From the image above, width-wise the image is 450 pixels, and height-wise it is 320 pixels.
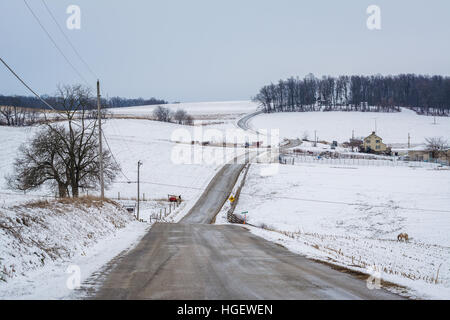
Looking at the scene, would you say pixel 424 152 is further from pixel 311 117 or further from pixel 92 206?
pixel 92 206

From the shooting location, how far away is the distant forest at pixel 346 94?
573 ft

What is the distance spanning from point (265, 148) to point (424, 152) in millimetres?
37188

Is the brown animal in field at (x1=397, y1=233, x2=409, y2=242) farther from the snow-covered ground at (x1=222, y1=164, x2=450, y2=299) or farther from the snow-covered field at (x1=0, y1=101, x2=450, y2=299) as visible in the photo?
the snow-covered field at (x1=0, y1=101, x2=450, y2=299)

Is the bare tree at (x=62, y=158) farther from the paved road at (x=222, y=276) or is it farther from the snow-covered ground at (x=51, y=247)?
the paved road at (x=222, y=276)

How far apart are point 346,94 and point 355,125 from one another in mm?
59116

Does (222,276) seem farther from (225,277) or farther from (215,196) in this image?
(215,196)

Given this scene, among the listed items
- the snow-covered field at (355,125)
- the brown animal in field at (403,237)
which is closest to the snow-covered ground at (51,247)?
the brown animal in field at (403,237)

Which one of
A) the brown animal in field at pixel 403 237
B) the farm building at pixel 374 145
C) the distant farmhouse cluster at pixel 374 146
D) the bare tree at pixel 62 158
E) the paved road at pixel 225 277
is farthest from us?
the farm building at pixel 374 145

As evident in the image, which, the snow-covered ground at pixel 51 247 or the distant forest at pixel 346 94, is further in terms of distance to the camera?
the distant forest at pixel 346 94

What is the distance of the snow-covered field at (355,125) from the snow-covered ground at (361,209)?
61425mm

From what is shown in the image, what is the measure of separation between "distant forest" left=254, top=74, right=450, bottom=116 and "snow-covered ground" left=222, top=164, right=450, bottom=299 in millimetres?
120860
